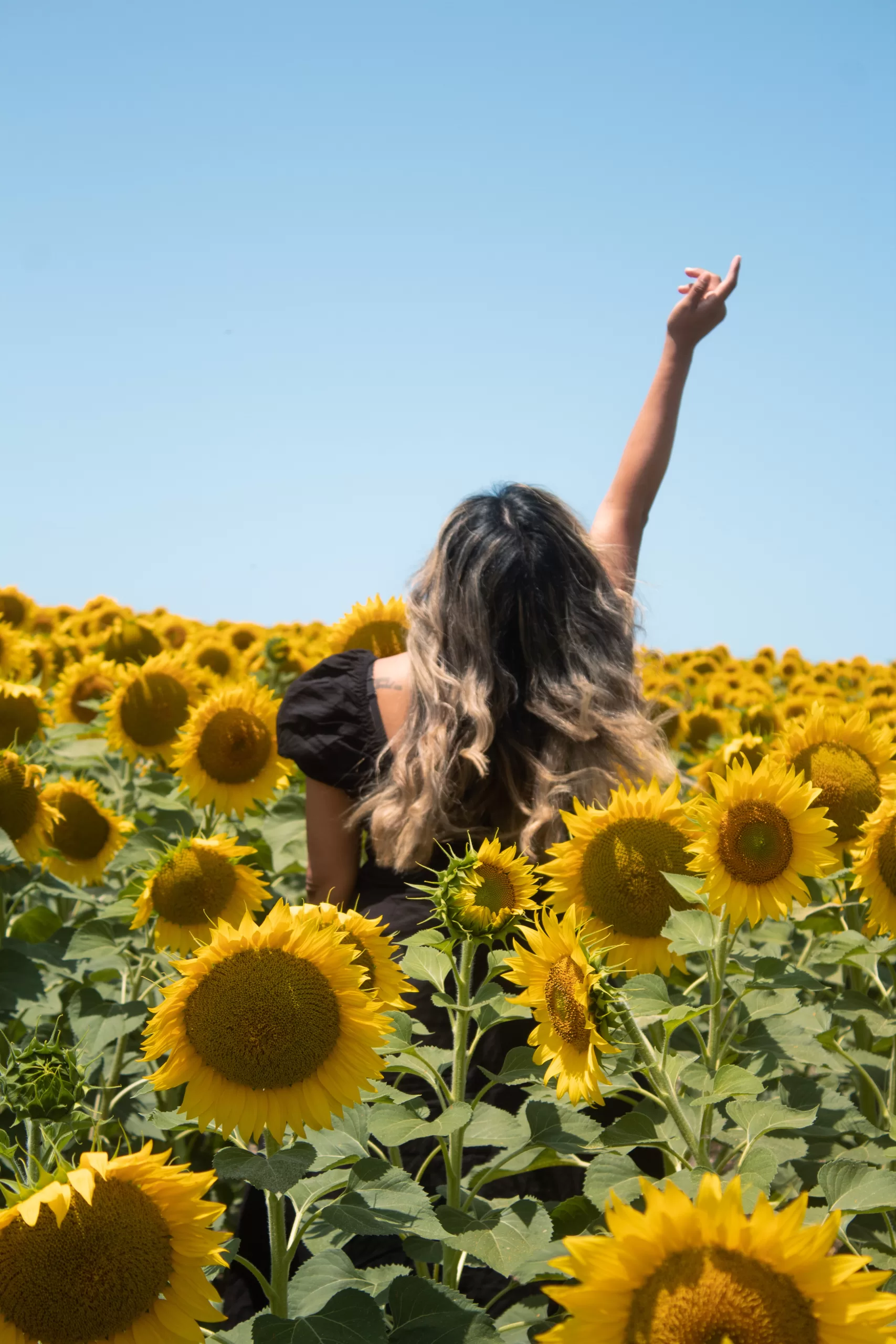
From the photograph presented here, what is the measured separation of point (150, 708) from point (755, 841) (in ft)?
9.60

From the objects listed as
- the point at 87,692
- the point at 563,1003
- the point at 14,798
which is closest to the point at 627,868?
the point at 563,1003

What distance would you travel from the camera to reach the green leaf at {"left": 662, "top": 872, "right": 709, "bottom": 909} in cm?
191

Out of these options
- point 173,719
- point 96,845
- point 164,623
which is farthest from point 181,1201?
point 164,623

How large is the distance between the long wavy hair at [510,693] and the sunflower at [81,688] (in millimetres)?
2331

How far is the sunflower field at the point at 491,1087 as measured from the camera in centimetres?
123

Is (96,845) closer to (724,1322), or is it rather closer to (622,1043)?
(622,1043)

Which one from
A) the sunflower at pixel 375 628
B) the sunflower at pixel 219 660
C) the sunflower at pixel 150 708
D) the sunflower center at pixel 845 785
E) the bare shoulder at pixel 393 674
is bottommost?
the sunflower center at pixel 845 785

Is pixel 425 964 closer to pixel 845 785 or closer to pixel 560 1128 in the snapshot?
pixel 560 1128

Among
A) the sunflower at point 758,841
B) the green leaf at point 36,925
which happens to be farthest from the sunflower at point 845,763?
the green leaf at point 36,925

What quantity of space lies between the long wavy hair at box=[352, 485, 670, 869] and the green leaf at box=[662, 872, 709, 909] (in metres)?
0.81

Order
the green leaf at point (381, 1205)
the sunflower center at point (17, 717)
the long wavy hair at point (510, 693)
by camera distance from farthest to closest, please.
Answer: the sunflower center at point (17, 717)
the long wavy hair at point (510, 693)
the green leaf at point (381, 1205)

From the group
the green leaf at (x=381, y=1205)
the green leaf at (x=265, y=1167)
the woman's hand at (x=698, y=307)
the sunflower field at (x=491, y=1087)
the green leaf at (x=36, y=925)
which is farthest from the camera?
the woman's hand at (x=698, y=307)

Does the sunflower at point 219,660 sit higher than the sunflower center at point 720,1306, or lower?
higher

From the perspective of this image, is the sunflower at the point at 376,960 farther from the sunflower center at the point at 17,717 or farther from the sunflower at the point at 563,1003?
the sunflower center at the point at 17,717
